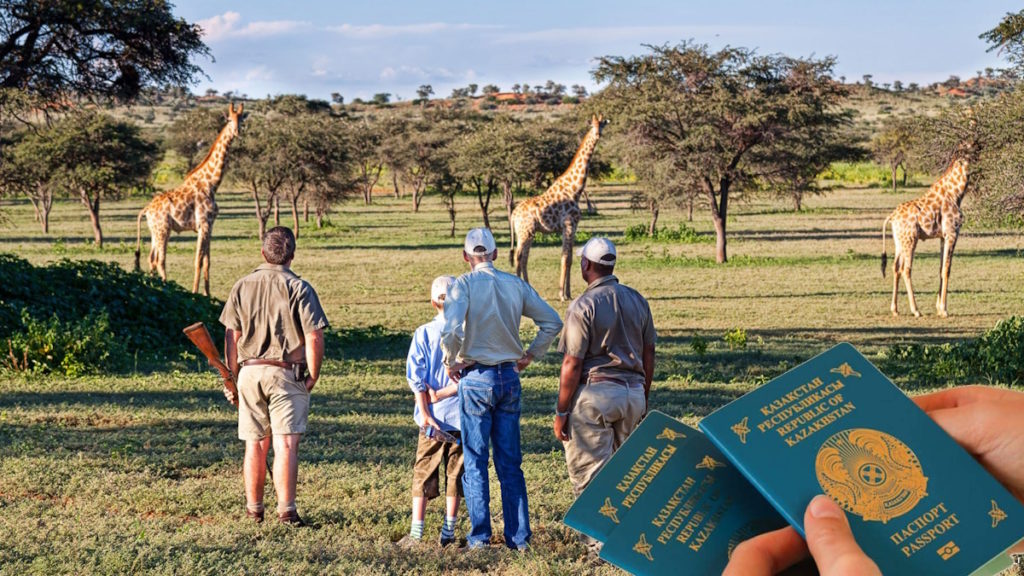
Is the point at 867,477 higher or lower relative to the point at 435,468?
higher

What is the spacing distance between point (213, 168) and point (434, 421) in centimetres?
1531

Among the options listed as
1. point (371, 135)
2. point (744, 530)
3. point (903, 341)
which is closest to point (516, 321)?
point (744, 530)

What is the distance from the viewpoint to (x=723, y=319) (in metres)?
18.1

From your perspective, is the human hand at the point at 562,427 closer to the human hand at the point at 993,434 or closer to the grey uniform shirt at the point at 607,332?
the grey uniform shirt at the point at 607,332

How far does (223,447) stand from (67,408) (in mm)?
2403

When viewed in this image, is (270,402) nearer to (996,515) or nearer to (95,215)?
(996,515)

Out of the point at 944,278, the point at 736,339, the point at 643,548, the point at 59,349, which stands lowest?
the point at 736,339

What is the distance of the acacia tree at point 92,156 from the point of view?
3669 cm

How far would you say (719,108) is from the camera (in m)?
27.3

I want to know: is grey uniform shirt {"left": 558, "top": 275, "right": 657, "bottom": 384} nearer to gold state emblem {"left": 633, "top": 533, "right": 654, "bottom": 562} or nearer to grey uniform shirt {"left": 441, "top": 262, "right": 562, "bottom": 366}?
grey uniform shirt {"left": 441, "top": 262, "right": 562, "bottom": 366}

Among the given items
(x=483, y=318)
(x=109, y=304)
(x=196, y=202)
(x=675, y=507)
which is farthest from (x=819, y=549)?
(x=196, y=202)

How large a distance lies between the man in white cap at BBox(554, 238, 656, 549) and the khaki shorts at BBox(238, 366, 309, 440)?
5.07 ft

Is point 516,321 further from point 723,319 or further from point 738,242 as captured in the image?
point 738,242

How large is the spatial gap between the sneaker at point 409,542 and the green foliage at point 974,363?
7.51 metres
